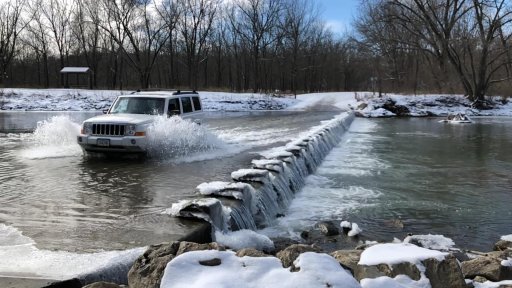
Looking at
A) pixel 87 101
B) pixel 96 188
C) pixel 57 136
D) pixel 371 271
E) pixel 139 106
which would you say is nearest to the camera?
pixel 371 271

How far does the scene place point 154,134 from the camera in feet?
42.4

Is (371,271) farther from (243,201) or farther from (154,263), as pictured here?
(243,201)

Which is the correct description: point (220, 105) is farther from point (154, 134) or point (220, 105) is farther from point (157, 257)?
point (157, 257)

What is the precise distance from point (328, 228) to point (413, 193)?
398 cm

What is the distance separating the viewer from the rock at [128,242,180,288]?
4215 mm

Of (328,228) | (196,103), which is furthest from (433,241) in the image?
(196,103)

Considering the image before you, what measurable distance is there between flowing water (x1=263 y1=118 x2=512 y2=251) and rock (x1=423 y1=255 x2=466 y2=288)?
360cm

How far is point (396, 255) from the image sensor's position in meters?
4.97

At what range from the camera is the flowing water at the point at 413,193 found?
895 cm

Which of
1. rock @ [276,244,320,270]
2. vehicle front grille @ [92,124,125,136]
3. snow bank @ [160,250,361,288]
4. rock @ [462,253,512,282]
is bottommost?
rock @ [462,253,512,282]

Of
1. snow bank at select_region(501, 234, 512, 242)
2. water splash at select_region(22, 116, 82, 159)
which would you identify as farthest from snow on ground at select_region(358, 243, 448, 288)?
water splash at select_region(22, 116, 82, 159)

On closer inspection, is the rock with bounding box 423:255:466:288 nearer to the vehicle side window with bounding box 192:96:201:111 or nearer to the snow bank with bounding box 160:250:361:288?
the snow bank with bounding box 160:250:361:288

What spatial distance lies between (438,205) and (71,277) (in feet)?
26.8

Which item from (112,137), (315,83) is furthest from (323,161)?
(315,83)
